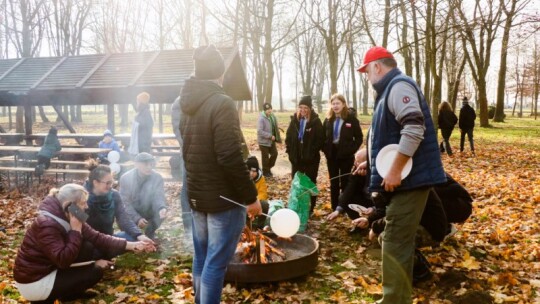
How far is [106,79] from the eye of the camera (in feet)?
40.4

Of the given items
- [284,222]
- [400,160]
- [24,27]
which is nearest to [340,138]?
[284,222]

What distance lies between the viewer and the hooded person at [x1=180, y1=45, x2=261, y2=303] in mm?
3084

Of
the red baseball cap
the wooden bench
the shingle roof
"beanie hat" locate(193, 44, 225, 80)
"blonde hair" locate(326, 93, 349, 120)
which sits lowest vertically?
the wooden bench

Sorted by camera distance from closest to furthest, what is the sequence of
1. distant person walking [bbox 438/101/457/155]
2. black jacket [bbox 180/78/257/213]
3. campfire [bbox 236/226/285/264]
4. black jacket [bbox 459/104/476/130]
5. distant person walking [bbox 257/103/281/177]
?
black jacket [bbox 180/78/257/213], campfire [bbox 236/226/285/264], distant person walking [bbox 257/103/281/177], distant person walking [bbox 438/101/457/155], black jacket [bbox 459/104/476/130]

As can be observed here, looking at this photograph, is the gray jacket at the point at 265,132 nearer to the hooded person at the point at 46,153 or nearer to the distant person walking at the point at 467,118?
the hooded person at the point at 46,153

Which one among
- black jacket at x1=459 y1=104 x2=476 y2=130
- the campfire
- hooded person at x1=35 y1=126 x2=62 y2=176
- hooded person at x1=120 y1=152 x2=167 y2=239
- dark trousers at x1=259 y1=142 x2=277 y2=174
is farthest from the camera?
black jacket at x1=459 y1=104 x2=476 y2=130

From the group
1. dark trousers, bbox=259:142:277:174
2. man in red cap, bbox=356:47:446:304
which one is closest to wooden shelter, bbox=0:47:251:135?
dark trousers, bbox=259:142:277:174

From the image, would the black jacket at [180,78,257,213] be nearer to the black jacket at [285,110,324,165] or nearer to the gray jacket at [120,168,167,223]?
the gray jacket at [120,168,167,223]

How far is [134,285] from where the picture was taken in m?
4.71

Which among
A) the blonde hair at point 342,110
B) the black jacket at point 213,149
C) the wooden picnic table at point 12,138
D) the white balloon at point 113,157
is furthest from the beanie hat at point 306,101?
the wooden picnic table at point 12,138

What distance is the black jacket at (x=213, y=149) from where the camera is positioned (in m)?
3.07

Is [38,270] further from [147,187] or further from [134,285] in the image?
[147,187]

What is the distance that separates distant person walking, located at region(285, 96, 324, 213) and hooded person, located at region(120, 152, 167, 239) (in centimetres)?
238

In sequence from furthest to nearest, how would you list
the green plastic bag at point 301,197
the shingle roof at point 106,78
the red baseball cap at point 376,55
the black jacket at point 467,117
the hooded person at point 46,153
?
1. the black jacket at point 467,117
2. the shingle roof at point 106,78
3. the hooded person at point 46,153
4. the green plastic bag at point 301,197
5. the red baseball cap at point 376,55
